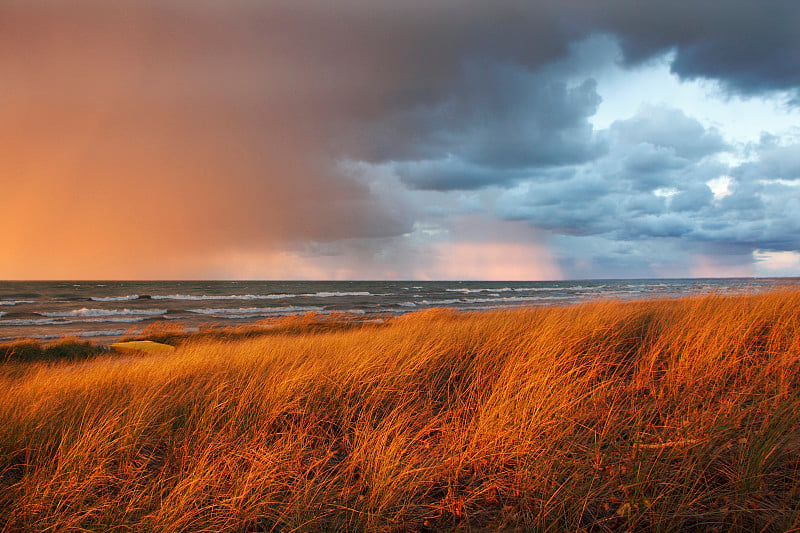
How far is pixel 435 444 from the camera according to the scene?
12.3 ft

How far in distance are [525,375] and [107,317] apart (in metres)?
40.0

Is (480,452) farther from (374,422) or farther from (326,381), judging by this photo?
(326,381)

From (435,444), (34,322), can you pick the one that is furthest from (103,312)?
(435,444)

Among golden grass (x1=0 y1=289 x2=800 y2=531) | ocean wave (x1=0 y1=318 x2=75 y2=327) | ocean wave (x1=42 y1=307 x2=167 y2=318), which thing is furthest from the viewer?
ocean wave (x1=42 y1=307 x2=167 y2=318)

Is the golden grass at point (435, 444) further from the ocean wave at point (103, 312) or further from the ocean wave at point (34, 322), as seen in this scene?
the ocean wave at point (103, 312)

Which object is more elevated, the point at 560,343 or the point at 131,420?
the point at 560,343

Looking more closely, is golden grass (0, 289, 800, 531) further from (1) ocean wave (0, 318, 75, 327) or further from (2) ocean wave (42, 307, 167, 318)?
(2) ocean wave (42, 307, 167, 318)

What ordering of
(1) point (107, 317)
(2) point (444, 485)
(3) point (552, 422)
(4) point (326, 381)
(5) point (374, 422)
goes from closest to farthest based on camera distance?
1. (2) point (444, 485)
2. (3) point (552, 422)
3. (5) point (374, 422)
4. (4) point (326, 381)
5. (1) point (107, 317)

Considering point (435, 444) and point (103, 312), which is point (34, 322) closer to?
point (103, 312)

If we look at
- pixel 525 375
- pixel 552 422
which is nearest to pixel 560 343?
pixel 525 375

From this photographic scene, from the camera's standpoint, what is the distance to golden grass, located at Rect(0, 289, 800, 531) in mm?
2635

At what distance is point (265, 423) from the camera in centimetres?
421

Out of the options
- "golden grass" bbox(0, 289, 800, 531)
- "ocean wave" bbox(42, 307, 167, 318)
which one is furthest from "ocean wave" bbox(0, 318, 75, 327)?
"golden grass" bbox(0, 289, 800, 531)

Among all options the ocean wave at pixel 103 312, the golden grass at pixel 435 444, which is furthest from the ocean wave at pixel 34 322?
the golden grass at pixel 435 444
